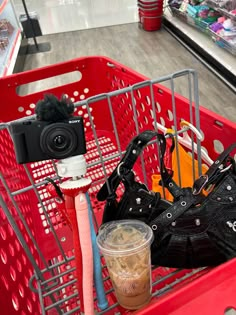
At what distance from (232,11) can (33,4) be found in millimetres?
3973

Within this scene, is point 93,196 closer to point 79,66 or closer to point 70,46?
point 79,66

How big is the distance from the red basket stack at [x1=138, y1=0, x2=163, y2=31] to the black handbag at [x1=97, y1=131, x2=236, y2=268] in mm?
4015

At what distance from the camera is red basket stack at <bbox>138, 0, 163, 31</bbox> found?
4258 millimetres

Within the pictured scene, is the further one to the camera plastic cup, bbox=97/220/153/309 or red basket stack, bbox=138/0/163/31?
red basket stack, bbox=138/0/163/31

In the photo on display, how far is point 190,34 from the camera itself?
3.84 m

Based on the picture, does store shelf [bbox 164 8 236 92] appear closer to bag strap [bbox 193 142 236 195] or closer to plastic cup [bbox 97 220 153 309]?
bag strap [bbox 193 142 236 195]

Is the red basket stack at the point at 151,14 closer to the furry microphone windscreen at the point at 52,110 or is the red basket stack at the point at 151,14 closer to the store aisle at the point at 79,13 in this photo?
the store aisle at the point at 79,13

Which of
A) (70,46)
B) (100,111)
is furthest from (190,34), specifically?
(100,111)

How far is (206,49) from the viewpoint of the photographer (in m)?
3.35

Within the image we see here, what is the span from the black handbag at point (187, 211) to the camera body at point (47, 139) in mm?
163

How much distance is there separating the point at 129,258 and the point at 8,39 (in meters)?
3.69

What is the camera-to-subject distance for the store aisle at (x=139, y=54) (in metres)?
2.81

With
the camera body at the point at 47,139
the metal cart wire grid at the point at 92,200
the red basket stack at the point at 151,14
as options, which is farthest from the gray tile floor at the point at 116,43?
the camera body at the point at 47,139

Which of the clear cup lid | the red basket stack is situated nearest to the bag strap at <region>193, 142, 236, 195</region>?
the clear cup lid
